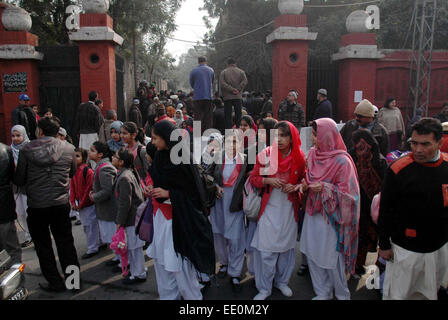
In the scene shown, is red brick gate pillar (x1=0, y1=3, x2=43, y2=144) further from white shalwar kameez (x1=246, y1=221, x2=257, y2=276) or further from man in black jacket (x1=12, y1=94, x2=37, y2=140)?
white shalwar kameez (x1=246, y1=221, x2=257, y2=276)

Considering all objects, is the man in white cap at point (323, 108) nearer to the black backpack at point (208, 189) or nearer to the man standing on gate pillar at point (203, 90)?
the man standing on gate pillar at point (203, 90)

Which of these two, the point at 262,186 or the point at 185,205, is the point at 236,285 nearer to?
the point at 262,186

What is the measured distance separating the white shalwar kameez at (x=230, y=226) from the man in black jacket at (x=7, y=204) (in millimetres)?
2179

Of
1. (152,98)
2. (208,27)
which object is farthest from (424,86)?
(208,27)

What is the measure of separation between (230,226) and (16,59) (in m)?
8.28

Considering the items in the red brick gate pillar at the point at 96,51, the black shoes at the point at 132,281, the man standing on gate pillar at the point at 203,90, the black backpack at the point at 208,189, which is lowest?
the black shoes at the point at 132,281

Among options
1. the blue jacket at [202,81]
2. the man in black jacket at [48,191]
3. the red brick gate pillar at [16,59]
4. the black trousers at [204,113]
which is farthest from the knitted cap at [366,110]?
the red brick gate pillar at [16,59]

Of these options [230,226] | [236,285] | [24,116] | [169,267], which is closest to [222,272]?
[236,285]

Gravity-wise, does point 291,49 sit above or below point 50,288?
above

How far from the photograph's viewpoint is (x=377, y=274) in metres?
3.76

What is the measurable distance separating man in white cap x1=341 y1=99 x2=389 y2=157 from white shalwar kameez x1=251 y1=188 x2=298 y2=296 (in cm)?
153

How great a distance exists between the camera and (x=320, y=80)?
1051cm

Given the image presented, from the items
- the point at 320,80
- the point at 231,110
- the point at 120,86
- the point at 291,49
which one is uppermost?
the point at 291,49

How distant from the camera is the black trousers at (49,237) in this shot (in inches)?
147
